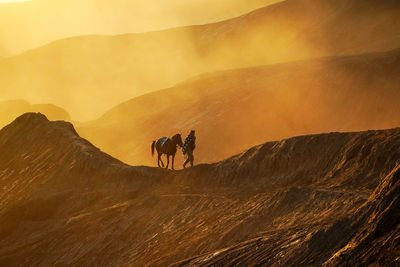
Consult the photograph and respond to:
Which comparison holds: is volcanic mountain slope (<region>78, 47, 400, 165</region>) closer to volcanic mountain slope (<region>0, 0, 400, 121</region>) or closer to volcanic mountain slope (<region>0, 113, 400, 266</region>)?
volcanic mountain slope (<region>0, 0, 400, 121</region>)

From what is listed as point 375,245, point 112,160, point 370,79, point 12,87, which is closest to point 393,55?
point 370,79

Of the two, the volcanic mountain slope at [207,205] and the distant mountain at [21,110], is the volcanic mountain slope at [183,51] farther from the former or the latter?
the volcanic mountain slope at [207,205]

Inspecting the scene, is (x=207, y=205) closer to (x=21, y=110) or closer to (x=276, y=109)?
(x=276, y=109)

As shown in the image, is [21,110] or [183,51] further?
[183,51]

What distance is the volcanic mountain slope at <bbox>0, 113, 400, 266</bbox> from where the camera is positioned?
13.7m

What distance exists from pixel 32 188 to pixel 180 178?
934cm

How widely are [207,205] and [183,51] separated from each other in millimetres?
149729

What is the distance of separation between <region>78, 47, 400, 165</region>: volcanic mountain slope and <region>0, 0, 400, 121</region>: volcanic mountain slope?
17956mm

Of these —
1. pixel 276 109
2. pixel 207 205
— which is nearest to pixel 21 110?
pixel 276 109

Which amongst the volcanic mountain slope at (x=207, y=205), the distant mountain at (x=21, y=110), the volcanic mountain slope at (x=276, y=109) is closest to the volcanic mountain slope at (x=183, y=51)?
the volcanic mountain slope at (x=276, y=109)

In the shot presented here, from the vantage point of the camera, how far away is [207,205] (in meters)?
22.4

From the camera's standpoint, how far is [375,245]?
11.4 meters

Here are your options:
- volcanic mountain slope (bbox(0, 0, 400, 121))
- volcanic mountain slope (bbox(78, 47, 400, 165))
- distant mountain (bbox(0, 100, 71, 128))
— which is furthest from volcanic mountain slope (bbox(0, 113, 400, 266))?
distant mountain (bbox(0, 100, 71, 128))

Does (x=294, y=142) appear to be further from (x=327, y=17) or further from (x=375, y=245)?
(x=327, y=17)
